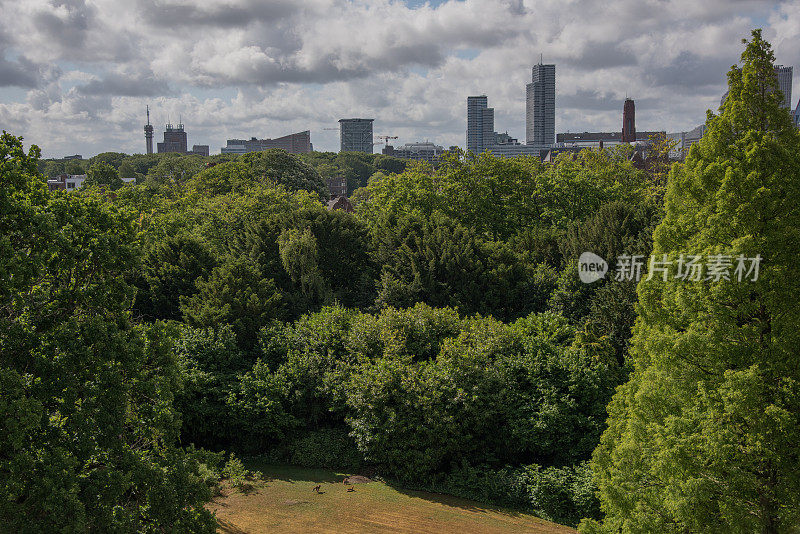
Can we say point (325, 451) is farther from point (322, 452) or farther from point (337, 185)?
point (337, 185)

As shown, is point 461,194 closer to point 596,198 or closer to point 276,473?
point 596,198

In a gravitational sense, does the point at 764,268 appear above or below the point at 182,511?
above

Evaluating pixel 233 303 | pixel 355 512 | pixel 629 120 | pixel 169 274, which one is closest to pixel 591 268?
pixel 355 512

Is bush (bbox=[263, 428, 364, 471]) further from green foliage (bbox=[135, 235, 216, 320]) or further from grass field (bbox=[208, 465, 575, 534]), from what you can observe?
green foliage (bbox=[135, 235, 216, 320])

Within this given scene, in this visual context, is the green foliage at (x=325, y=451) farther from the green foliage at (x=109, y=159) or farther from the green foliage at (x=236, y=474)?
the green foliage at (x=109, y=159)

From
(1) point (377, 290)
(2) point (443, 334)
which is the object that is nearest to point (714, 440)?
(2) point (443, 334)

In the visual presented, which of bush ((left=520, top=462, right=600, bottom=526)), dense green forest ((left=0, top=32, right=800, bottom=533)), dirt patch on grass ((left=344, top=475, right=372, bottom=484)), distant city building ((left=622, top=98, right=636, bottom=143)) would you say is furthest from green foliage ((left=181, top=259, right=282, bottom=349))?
distant city building ((left=622, top=98, right=636, bottom=143))
